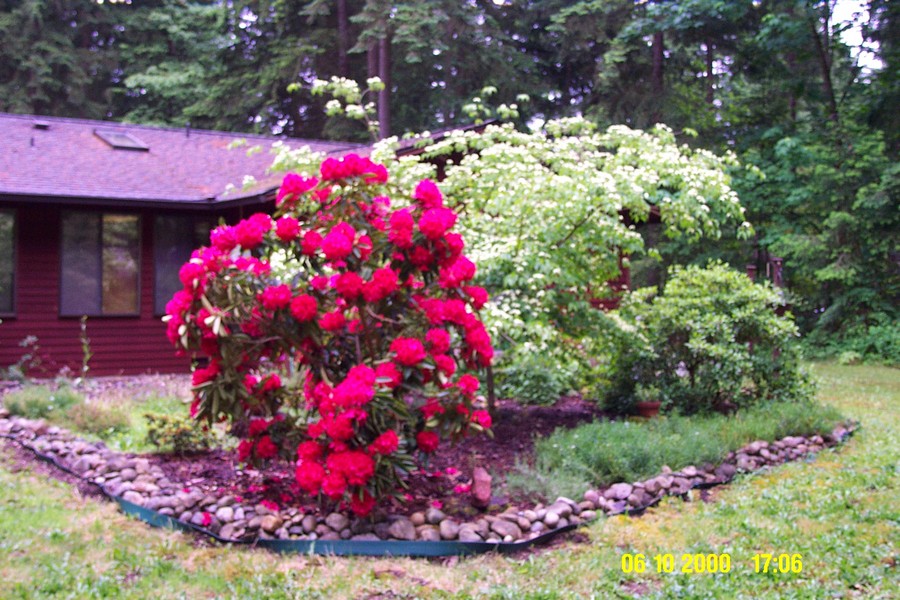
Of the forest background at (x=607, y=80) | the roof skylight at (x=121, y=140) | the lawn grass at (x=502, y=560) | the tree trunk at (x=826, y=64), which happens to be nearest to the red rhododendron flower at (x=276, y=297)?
the lawn grass at (x=502, y=560)

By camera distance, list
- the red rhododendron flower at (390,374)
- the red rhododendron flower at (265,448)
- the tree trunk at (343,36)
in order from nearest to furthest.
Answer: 1. the red rhododendron flower at (390,374)
2. the red rhododendron flower at (265,448)
3. the tree trunk at (343,36)

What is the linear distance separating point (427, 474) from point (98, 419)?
3.03m

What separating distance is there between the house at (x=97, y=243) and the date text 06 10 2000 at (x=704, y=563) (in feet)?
23.5

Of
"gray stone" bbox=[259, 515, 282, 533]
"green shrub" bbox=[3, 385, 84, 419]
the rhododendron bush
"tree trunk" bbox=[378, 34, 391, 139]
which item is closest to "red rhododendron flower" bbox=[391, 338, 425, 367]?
the rhododendron bush

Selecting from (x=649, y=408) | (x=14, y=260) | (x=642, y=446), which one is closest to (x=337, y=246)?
(x=642, y=446)

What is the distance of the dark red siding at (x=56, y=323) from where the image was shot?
10.0 metres

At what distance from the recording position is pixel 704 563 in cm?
389

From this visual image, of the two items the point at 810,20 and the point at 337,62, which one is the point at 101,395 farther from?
the point at 810,20

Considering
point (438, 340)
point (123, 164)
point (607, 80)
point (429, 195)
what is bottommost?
point (438, 340)

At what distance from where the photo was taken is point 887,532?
4.35 meters

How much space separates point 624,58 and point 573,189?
495 inches

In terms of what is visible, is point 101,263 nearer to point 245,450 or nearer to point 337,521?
point 245,450

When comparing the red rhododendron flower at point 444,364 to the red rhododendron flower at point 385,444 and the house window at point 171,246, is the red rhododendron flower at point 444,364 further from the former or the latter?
the house window at point 171,246

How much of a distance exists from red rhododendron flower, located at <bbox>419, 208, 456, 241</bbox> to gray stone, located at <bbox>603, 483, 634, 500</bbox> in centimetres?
189
